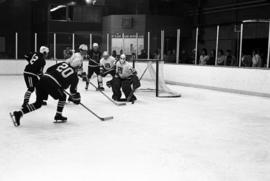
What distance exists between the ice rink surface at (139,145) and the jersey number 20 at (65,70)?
65 cm

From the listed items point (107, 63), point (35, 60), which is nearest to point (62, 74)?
point (35, 60)

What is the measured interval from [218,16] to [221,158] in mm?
13067

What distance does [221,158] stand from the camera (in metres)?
3.37

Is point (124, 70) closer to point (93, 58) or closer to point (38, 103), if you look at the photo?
point (93, 58)

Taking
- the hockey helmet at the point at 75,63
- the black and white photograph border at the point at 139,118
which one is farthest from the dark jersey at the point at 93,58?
the hockey helmet at the point at 75,63

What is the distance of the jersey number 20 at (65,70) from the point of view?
456cm

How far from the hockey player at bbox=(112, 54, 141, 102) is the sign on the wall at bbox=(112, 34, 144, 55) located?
19.7ft

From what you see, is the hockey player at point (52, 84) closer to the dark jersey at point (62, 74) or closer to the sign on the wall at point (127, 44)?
the dark jersey at point (62, 74)

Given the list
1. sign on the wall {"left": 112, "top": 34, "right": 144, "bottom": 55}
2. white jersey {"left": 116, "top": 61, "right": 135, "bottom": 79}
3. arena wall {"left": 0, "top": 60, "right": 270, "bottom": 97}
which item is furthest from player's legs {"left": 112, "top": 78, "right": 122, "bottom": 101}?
sign on the wall {"left": 112, "top": 34, "right": 144, "bottom": 55}

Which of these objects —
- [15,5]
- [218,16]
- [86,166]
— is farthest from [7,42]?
[86,166]

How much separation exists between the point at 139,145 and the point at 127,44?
399 inches

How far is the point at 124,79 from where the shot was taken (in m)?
7.26

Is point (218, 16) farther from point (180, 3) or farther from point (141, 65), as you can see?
point (141, 65)

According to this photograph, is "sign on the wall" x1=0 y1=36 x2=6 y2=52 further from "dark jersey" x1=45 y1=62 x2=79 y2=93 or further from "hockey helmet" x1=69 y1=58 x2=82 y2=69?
"dark jersey" x1=45 y1=62 x2=79 y2=93
